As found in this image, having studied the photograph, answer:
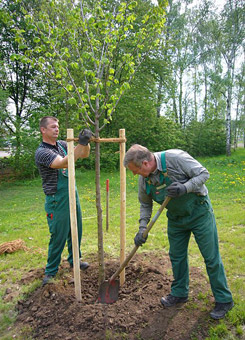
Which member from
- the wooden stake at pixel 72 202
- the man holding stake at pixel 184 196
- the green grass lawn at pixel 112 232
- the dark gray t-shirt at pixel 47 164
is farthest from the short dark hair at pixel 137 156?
the green grass lawn at pixel 112 232

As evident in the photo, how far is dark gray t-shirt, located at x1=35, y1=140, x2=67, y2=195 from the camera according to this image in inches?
129

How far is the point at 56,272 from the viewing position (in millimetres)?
3697

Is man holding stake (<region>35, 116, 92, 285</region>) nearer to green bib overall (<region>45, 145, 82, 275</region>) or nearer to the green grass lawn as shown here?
green bib overall (<region>45, 145, 82, 275</region>)

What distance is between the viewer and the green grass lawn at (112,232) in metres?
3.56

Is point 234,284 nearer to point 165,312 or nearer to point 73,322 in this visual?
point 165,312

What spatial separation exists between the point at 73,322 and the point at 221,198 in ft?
20.3

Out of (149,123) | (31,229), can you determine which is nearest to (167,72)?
(149,123)

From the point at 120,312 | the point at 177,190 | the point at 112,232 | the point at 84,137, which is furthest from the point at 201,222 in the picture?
the point at 112,232

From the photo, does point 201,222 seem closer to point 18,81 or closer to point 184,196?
point 184,196

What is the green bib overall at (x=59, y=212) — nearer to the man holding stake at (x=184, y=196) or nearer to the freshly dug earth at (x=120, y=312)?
the freshly dug earth at (x=120, y=312)

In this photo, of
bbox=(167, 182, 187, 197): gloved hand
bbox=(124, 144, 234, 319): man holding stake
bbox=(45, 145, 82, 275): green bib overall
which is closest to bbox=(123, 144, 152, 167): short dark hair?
bbox=(124, 144, 234, 319): man holding stake

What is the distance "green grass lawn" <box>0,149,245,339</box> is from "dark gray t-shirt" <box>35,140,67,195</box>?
55.0 inches

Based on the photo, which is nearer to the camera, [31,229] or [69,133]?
[69,133]

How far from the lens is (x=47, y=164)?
10.8ft
